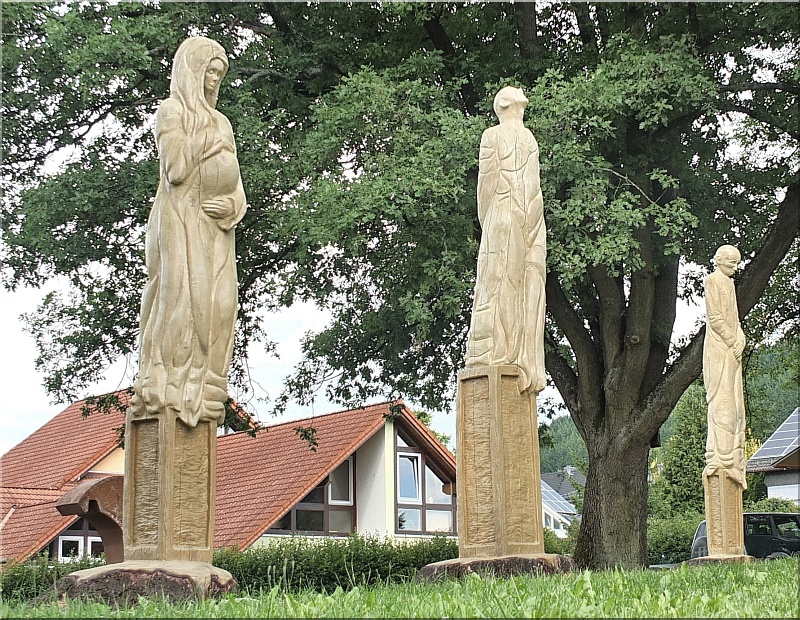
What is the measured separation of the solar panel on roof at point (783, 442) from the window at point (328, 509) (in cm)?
1910

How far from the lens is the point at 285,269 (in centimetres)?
1897

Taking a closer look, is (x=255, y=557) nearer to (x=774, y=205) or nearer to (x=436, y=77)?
(x=436, y=77)

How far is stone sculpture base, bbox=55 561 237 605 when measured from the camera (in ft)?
19.8

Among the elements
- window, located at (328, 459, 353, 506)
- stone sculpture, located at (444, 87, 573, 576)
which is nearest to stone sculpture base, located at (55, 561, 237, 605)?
stone sculpture, located at (444, 87, 573, 576)

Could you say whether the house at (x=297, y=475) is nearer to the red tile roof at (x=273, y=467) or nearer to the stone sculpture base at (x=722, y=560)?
the red tile roof at (x=273, y=467)

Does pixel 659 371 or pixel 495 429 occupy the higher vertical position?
pixel 659 371

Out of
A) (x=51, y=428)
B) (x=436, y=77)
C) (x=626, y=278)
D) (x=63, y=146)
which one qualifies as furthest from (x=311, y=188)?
(x=51, y=428)

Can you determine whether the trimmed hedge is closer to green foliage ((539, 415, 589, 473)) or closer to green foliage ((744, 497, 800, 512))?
green foliage ((744, 497, 800, 512))

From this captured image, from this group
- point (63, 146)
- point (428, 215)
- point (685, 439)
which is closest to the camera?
point (428, 215)

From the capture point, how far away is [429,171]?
1486 centimetres

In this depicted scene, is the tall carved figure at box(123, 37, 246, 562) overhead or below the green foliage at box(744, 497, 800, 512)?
overhead

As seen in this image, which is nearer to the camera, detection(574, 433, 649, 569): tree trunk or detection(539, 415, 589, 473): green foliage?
detection(574, 433, 649, 569): tree trunk

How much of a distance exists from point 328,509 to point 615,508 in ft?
53.4

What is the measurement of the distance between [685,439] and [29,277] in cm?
3412
